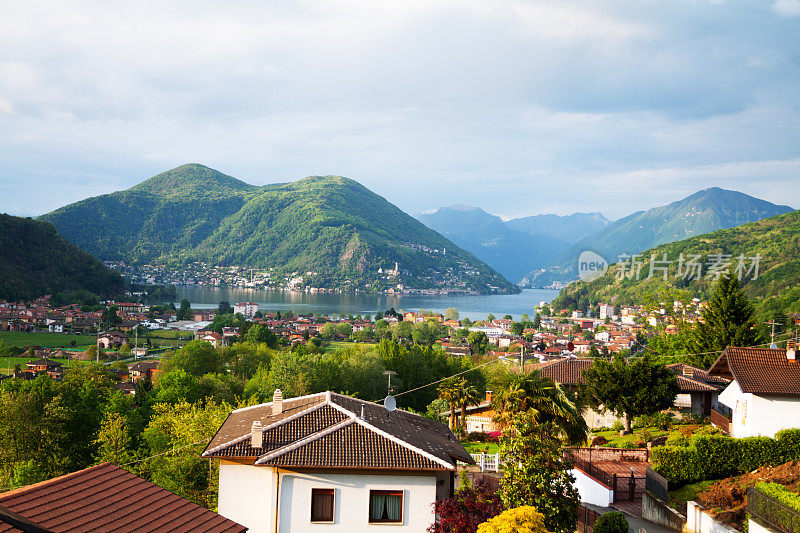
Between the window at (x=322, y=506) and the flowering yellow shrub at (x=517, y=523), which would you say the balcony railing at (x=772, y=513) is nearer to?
the flowering yellow shrub at (x=517, y=523)

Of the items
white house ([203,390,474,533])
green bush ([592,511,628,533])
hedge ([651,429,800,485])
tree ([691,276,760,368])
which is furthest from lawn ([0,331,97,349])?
green bush ([592,511,628,533])

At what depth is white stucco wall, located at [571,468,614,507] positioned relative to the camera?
14.5m

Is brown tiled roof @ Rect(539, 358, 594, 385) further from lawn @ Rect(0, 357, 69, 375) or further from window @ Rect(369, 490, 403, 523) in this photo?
lawn @ Rect(0, 357, 69, 375)

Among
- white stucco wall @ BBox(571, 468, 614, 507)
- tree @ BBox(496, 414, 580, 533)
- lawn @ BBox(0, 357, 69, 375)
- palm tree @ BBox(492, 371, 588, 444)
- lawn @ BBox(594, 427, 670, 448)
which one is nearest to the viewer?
tree @ BBox(496, 414, 580, 533)

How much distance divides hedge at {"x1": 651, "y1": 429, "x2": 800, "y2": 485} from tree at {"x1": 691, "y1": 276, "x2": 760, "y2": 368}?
584 inches

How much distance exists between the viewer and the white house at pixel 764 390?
611 inches

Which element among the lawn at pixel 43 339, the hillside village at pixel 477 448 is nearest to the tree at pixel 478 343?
the hillside village at pixel 477 448

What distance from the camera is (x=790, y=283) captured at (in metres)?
67.1

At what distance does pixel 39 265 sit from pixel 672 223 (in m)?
151

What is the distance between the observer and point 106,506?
5.71m

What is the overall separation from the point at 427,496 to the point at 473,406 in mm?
19879

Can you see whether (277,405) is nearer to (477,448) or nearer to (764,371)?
(477,448)

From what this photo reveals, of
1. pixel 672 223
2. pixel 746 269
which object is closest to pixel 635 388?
pixel 746 269

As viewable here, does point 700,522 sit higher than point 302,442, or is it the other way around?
point 302,442
